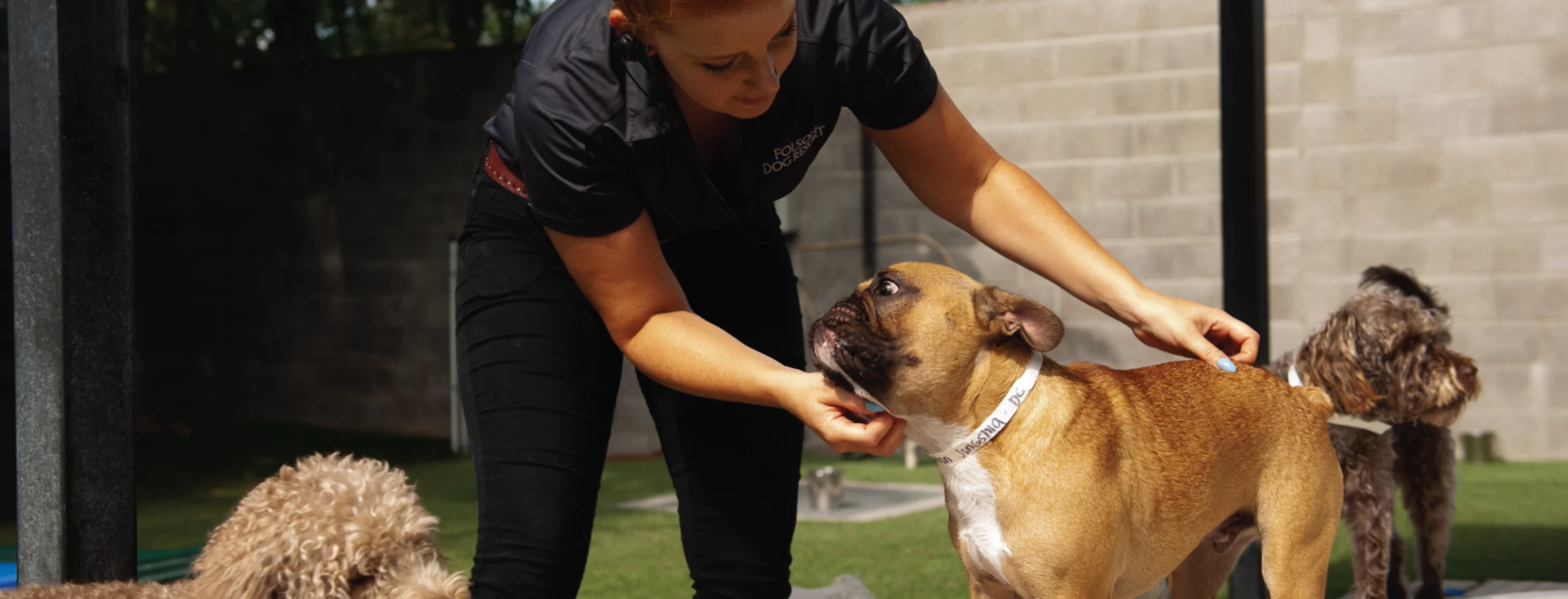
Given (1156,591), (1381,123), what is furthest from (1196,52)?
(1156,591)

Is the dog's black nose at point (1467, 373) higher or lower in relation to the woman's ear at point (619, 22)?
lower

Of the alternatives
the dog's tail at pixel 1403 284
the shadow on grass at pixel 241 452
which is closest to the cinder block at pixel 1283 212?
the dog's tail at pixel 1403 284

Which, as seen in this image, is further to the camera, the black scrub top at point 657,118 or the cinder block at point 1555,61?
the cinder block at point 1555,61

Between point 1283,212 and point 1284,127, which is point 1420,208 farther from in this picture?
point 1284,127

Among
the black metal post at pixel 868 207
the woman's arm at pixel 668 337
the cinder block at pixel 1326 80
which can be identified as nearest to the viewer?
the woman's arm at pixel 668 337

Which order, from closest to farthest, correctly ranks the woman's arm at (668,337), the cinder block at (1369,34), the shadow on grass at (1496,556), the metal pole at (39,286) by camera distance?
the woman's arm at (668,337) → the metal pole at (39,286) → the shadow on grass at (1496,556) → the cinder block at (1369,34)

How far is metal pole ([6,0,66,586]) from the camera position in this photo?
285 centimetres

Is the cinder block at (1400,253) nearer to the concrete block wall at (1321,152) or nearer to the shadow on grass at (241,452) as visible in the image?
the concrete block wall at (1321,152)

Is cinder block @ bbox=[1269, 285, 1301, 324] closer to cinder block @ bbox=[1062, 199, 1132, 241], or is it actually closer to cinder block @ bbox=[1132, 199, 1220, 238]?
cinder block @ bbox=[1132, 199, 1220, 238]

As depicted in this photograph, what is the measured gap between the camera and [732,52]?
2119 mm

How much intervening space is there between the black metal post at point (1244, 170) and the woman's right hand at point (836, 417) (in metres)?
2.31

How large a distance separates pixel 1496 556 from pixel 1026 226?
3988mm

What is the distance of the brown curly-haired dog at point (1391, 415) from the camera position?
4.32m

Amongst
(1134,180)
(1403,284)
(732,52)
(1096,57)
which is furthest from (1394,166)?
(732,52)
